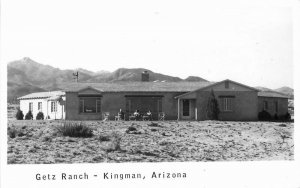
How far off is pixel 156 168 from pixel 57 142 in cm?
536

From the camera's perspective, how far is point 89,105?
2916cm

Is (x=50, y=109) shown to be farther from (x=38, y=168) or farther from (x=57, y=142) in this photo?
(x=38, y=168)

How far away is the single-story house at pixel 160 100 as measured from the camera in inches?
1133

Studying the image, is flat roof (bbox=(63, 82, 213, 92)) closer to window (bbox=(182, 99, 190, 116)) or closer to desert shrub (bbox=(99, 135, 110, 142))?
window (bbox=(182, 99, 190, 116))

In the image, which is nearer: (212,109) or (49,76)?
(212,109)

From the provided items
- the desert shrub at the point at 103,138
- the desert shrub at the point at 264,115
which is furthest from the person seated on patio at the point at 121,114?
the desert shrub at the point at 103,138

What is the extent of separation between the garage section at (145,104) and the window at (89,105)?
2.11m

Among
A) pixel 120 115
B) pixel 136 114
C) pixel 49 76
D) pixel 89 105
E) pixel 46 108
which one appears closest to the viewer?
pixel 136 114

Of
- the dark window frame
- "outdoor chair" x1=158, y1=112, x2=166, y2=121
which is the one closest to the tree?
"outdoor chair" x1=158, y1=112, x2=166, y2=121

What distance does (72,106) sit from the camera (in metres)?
28.8

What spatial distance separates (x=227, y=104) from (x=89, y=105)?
9.63 metres

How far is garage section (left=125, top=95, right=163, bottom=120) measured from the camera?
1158 inches

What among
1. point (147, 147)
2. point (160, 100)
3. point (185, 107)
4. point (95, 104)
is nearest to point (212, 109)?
point (185, 107)

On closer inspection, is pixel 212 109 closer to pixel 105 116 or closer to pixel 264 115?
pixel 264 115
